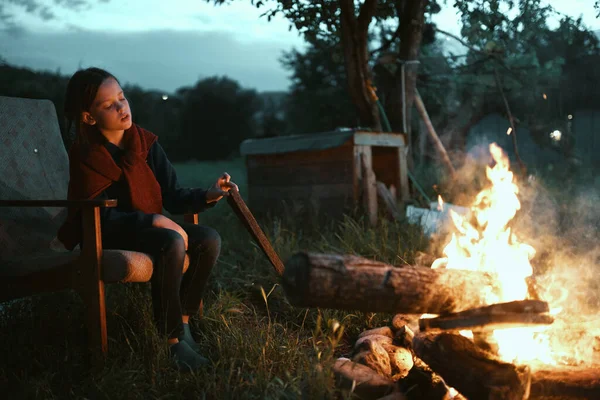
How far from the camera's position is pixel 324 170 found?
532 cm

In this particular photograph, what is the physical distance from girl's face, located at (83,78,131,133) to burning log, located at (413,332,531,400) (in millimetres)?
1740

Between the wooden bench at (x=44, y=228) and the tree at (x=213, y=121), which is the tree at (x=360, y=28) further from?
the tree at (x=213, y=121)

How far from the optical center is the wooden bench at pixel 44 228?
236cm

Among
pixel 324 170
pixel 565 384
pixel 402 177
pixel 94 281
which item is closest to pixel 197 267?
pixel 94 281

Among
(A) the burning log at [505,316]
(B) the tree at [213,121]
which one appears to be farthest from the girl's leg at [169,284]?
(B) the tree at [213,121]

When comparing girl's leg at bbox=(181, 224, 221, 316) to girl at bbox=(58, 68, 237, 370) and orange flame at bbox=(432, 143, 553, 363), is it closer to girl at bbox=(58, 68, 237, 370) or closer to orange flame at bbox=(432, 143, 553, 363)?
girl at bbox=(58, 68, 237, 370)

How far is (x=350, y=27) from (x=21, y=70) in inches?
202

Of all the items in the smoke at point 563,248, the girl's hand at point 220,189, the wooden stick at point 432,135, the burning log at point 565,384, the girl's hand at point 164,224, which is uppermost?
the wooden stick at point 432,135

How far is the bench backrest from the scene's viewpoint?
10.0 feet

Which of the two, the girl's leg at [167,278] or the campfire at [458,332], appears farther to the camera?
the girl's leg at [167,278]

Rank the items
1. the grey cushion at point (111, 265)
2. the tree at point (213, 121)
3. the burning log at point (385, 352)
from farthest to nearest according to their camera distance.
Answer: the tree at point (213, 121), the burning log at point (385, 352), the grey cushion at point (111, 265)

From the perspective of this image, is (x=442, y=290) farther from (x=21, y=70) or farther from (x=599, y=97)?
(x=599, y=97)

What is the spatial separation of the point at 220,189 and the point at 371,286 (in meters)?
1.10

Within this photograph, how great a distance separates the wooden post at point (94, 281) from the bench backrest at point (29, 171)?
758mm
